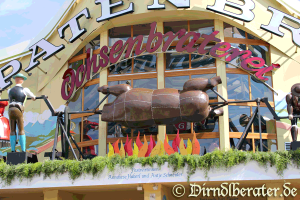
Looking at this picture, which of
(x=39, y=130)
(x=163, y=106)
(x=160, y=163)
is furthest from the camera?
(x=39, y=130)

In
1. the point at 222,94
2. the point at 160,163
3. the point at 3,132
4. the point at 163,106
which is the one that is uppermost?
the point at 222,94

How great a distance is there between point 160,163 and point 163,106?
90.9 inches

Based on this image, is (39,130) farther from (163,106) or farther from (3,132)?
(163,106)

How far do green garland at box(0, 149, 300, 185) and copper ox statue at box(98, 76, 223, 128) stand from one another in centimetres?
191

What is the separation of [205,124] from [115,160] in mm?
5299

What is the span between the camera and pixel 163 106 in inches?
510

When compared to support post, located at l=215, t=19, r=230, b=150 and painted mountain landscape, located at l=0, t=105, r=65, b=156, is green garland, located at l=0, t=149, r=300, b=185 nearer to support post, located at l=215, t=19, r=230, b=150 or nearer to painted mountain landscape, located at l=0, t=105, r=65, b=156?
support post, located at l=215, t=19, r=230, b=150

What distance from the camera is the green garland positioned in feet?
35.7

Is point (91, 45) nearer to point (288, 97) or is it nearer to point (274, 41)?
point (274, 41)

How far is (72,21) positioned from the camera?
1788cm

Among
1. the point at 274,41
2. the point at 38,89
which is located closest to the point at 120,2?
the point at 38,89

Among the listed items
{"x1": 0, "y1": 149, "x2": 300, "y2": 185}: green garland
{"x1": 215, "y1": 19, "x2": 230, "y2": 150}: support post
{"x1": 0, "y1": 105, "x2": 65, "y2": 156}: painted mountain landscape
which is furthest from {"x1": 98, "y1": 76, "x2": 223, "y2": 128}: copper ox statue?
{"x1": 0, "y1": 105, "x2": 65, "y2": 156}: painted mountain landscape

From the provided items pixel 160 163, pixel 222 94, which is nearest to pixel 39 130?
pixel 160 163

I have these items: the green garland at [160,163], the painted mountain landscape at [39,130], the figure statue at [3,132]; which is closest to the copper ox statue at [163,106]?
the green garland at [160,163]
